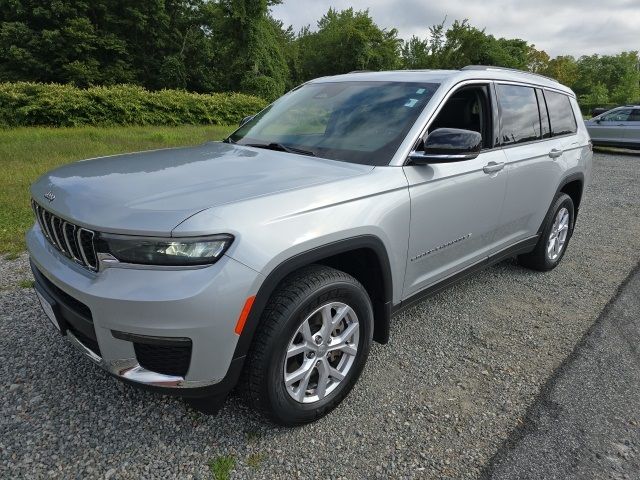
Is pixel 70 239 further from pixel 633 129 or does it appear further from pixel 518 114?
pixel 633 129

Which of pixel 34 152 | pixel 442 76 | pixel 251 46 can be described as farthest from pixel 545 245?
pixel 251 46

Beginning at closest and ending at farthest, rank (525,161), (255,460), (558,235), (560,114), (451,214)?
1. (255,460)
2. (451,214)
3. (525,161)
4. (560,114)
5. (558,235)

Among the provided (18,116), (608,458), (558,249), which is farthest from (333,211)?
(18,116)

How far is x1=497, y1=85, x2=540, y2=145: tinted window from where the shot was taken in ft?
11.2

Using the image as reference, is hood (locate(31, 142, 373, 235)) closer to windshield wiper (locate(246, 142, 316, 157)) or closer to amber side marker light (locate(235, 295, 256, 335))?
windshield wiper (locate(246, 142, 316, 157))

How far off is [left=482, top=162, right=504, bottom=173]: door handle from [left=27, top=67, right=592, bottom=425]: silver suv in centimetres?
1

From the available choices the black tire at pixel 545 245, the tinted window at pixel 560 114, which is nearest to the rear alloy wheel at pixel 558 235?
the black tire at pixel 545 245

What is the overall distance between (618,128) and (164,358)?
1707 cm

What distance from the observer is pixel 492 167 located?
3.14 m

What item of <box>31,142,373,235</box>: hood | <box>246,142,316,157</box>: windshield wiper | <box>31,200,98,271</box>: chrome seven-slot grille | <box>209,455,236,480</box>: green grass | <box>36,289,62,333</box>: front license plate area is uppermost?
<box>246,142,316,157</box>: windshield wiper

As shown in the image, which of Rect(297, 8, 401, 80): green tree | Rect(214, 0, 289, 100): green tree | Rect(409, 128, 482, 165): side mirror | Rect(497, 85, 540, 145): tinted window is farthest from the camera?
Rect(297, 8, 401, 80): green tree

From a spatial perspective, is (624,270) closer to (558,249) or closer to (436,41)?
(558,249)

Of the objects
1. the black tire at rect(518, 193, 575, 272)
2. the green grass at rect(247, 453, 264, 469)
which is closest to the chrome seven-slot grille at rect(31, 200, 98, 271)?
the green grass at rect(247, 453, 264, 469)

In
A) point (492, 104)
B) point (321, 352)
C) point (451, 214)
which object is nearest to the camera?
point (321, 352)
